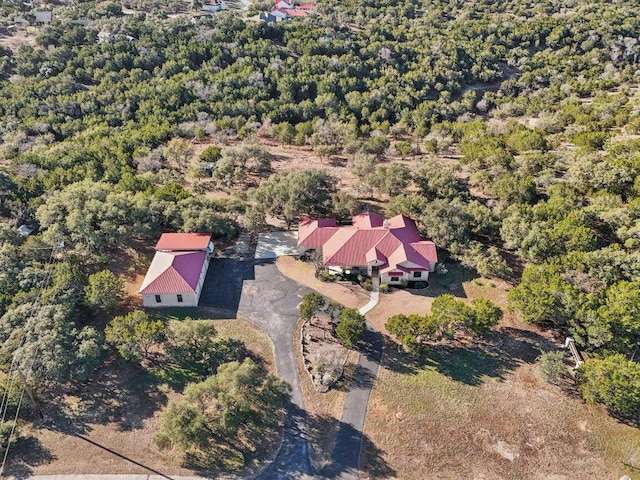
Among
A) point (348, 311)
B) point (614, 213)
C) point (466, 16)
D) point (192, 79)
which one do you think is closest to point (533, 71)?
point (466, 16)

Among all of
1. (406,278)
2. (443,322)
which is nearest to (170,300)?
(406,278)

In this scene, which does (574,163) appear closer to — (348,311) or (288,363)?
(348,311)

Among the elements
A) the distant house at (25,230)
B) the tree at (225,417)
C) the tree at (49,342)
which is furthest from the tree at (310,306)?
the distant house at (25,230)

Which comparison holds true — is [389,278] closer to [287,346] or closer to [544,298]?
[287,346]

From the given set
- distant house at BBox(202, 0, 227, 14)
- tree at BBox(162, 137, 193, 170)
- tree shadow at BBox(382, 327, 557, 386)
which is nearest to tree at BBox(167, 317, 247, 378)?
tree shadow at BBox(382, 327, 557, 386)

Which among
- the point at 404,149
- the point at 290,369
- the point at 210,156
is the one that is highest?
the point at 404,149

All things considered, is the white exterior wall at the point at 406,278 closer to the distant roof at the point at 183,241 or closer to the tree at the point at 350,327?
the tree at the point at 350,327

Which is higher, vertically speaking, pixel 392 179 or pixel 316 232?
pixel 392 179
